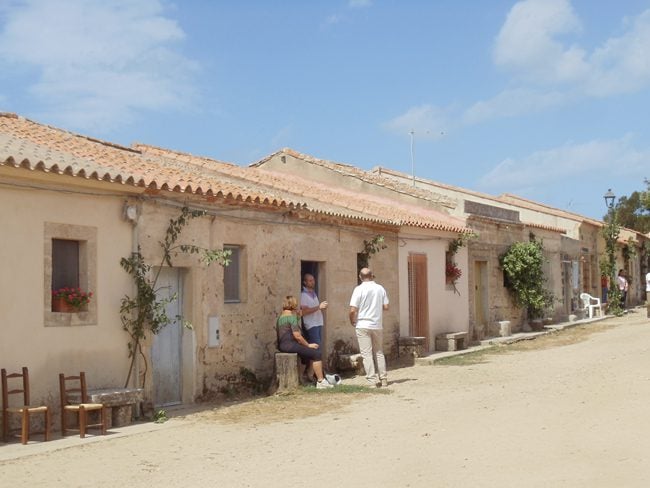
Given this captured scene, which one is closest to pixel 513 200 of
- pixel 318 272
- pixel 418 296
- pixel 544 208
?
pixel 544 208

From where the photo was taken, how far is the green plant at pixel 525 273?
78.7ft

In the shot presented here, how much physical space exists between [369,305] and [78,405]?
4937 mm

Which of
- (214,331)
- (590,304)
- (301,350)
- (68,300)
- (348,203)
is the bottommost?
A: (301,350)

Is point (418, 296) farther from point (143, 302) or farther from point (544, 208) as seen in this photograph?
point (544, 208)

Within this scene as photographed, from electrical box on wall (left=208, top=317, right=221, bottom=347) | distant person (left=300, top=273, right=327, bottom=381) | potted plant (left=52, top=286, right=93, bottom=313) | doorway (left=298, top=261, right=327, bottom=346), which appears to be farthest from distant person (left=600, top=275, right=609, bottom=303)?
potted plant (left=52, top=286, right=93, bottom=313)

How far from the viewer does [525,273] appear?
79.9ft

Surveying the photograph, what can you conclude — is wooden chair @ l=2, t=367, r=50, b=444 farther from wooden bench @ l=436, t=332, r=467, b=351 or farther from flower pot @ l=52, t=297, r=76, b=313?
wooden bench @ l=436, t=332, r=467, b=351

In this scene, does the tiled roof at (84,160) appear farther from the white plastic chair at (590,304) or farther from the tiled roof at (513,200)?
the white plastic chair at (590,304)

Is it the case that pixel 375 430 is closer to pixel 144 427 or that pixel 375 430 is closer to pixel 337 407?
pixel 337 407

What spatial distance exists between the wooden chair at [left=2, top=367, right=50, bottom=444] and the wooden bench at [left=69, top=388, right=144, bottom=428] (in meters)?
0.63

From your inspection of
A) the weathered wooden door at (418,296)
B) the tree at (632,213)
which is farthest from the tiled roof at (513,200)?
the tree at (632,213)

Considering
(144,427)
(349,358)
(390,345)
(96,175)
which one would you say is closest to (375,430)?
(144,427)

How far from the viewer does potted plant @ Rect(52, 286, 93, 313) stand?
391 inches

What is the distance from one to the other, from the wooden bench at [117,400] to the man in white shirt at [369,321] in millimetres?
3869
